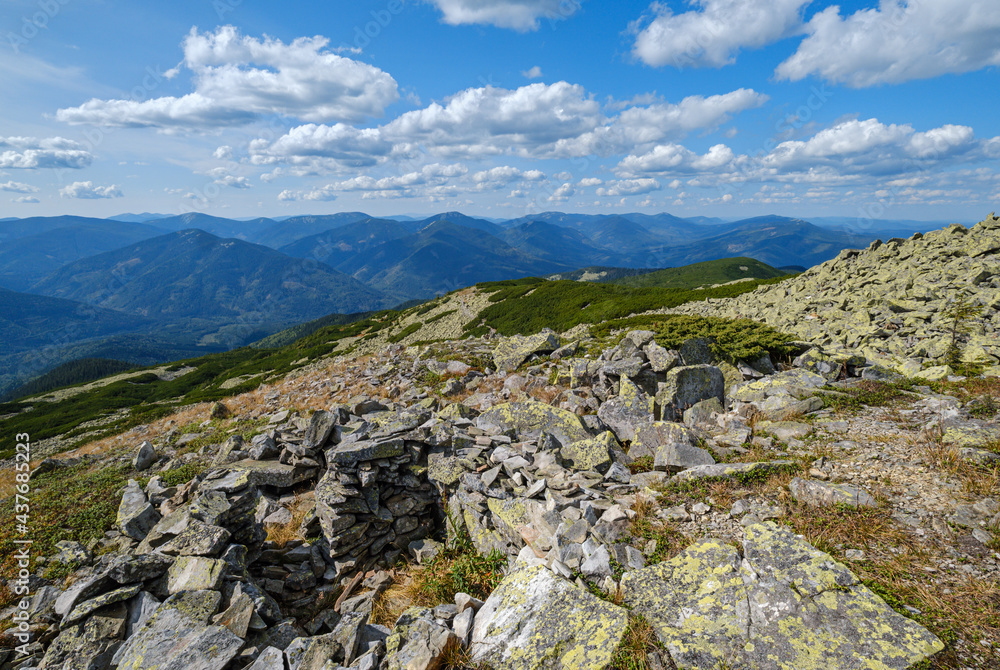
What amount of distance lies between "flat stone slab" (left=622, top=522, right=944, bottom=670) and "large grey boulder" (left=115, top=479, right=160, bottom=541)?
12.2 meters

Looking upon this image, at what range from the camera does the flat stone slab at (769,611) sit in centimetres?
477

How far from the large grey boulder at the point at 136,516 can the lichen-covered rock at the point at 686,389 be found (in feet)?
48.1

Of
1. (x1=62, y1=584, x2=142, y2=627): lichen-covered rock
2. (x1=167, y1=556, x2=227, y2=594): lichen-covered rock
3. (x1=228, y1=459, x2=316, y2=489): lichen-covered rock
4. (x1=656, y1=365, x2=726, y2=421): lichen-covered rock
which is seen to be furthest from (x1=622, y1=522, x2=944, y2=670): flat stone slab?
(x1=228, y1=459, x2=316, y2=489): lichen-covered rock

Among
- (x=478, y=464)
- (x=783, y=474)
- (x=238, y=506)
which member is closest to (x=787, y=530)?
(x=783, y=474)

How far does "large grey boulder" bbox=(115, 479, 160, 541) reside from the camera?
35.2 feet

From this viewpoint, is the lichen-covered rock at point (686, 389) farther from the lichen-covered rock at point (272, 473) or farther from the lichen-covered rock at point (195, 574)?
the lichen-covered rock at point (195, 574)

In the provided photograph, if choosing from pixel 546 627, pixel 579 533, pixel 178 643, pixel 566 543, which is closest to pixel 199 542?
pixel 178 643

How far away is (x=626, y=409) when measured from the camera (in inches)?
516

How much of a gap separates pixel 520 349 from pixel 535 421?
9.79m

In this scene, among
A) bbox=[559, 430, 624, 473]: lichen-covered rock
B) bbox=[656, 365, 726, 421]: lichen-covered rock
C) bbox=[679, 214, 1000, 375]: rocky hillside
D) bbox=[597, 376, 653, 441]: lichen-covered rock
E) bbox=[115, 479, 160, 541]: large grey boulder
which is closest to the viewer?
bbox=[559, 430, 624, 473]: lichen-covered rock

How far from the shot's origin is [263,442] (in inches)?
520

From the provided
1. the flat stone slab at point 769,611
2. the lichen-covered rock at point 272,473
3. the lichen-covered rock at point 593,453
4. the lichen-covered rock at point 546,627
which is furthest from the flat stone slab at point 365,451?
the flat stone slab at point 769,611

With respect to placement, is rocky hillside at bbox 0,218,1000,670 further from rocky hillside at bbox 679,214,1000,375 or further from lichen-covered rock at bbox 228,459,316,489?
rocky hillside at bbox 679,214,1000,375

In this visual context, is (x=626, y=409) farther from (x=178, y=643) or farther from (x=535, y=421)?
(x=178, y=643)
